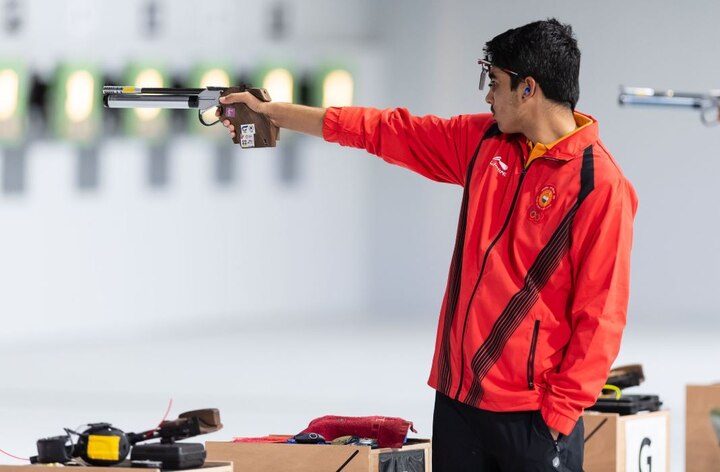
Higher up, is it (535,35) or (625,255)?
(535,35)

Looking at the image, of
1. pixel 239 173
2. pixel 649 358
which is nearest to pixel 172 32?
pixel 239 173

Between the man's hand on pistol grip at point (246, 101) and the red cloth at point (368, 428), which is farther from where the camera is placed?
the red cloth at point (368, 428)

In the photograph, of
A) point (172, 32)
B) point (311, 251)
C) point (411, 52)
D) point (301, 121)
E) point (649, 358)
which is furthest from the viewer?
point (411, 52)

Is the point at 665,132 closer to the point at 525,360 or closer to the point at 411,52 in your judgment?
the point at 411,52

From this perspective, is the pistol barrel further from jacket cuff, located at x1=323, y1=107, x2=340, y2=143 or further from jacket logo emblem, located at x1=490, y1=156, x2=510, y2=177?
jacket logo emblem, located at x1=490, y1=156, x2=510, y2=177

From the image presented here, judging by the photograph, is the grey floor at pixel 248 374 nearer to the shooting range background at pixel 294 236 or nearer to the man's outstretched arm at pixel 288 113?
the shooting range background at pixel 294 236

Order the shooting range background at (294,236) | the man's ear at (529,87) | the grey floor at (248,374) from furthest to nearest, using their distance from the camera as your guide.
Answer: the shooting range background at (294,236) → the grey floor at (248,374) → the man's ear at (529,87)

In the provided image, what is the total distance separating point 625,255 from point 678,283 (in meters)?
11.2

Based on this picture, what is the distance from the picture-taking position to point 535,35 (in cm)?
293

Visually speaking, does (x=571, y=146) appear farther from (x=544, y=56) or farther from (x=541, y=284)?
(x=541, y=284)

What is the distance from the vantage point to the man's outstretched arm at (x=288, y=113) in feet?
11.1

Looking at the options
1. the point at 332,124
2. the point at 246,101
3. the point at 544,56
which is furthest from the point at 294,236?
the point at 544,56

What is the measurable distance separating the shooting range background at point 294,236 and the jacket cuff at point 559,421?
11.6ft

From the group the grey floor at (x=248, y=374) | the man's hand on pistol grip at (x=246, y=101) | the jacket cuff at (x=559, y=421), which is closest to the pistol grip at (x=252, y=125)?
the man's hand on pistol grip at (x=246, y=101)
